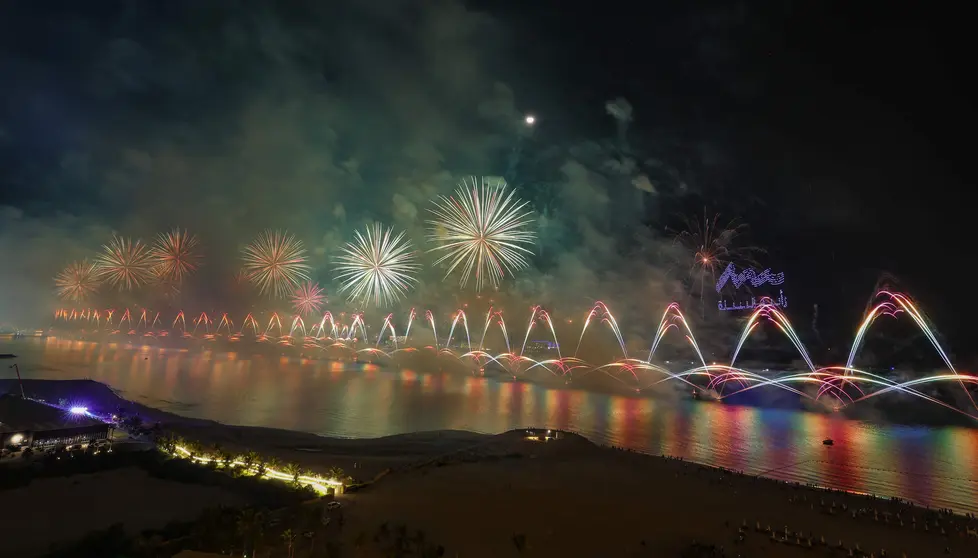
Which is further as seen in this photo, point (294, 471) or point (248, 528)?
point (294, 471)

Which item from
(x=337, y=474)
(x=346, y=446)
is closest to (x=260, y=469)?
(x=337, y=474)

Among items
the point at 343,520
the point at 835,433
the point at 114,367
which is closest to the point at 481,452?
the point at 343,520

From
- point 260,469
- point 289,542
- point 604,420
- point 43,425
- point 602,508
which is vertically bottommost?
point 43,425

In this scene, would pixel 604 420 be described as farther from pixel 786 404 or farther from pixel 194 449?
pixel 194 449

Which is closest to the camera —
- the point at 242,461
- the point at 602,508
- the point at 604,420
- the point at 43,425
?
the point at 602,508

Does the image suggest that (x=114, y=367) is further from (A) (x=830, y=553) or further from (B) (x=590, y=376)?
(A) (x=830, y=553)

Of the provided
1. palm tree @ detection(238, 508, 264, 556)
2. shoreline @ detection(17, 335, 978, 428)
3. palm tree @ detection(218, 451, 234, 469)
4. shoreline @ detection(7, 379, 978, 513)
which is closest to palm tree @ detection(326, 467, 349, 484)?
shoreline @ detection(7, 379, 978, 513)
